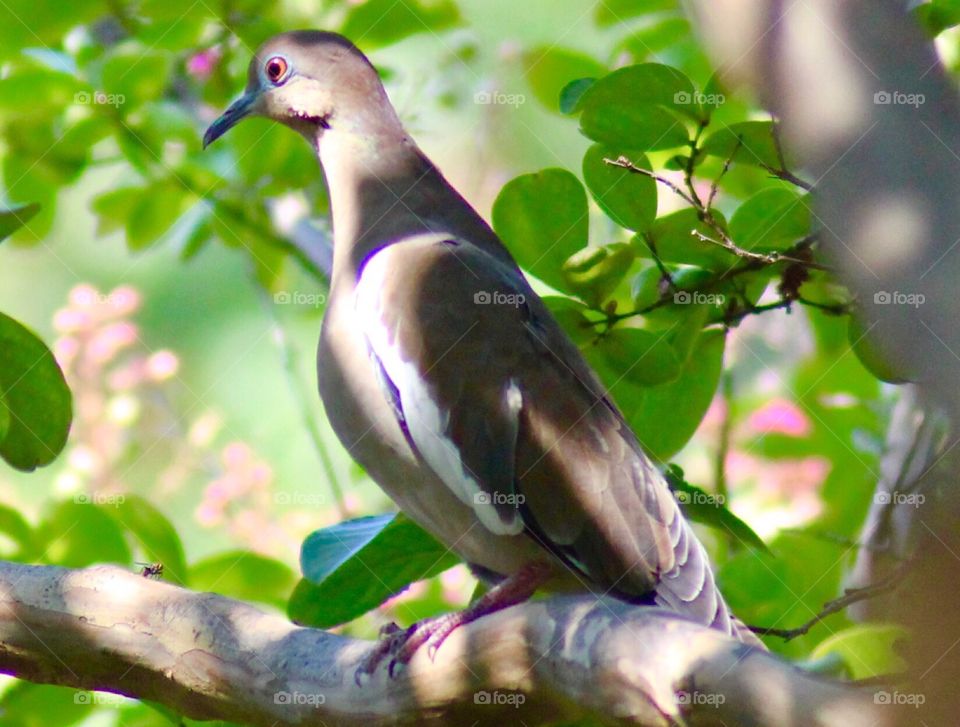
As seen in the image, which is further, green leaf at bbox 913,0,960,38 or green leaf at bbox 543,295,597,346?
green leaf at bbox 543,295,597,346

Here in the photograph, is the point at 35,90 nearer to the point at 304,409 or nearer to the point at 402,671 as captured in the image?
the point at 304,409

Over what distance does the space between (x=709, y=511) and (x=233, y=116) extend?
4.66 ft

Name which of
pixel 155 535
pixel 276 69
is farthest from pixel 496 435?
pixel 276 69

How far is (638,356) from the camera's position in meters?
2.02

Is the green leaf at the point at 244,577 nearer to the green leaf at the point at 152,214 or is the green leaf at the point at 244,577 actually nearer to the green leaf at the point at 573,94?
the green leaf at the point at 152,214

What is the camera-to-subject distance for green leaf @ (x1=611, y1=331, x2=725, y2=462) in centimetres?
212

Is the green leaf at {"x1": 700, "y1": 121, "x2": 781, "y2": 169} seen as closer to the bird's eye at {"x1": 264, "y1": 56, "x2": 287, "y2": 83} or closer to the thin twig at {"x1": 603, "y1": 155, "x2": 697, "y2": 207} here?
the thin twig at {"x1": 603, "y1": 155, "x2": 697, "y2": 207}

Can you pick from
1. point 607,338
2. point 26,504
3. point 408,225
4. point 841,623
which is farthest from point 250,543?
point 26,504

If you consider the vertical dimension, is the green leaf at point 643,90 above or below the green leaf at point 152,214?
above
